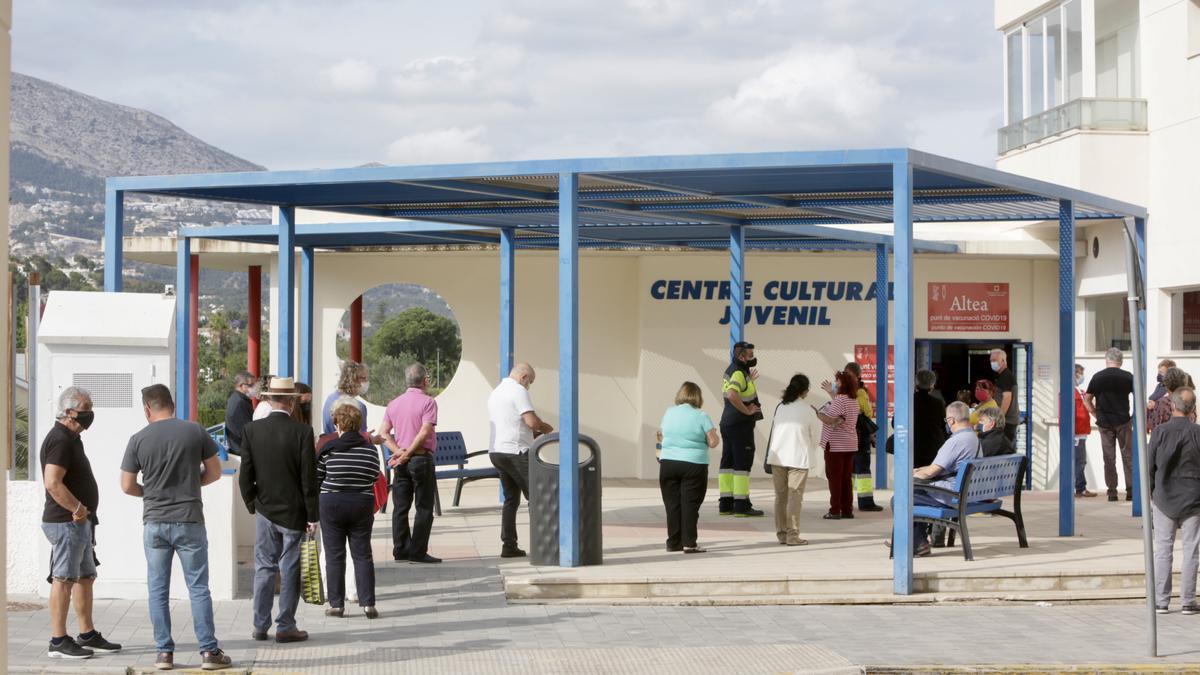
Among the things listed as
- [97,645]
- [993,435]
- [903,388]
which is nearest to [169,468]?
[97,645]

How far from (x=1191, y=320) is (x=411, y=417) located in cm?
1031

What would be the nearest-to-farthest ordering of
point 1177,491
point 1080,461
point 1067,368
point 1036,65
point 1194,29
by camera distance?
point 1177,491
point 1067,368
point 1194,29
point 1080,461
point 1036,65

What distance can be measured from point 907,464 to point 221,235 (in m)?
10.4

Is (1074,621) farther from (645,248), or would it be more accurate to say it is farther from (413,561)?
(645,248)

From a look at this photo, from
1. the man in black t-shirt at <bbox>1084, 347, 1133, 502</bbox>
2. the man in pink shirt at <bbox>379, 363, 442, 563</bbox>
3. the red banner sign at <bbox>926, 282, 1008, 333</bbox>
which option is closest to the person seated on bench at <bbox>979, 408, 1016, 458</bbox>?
the man in black t-shirt at <bbox>1084, 347, 1133, 502</bbox>

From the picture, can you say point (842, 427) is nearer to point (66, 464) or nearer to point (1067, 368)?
point (1067, 368)

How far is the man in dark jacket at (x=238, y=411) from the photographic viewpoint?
1209cm

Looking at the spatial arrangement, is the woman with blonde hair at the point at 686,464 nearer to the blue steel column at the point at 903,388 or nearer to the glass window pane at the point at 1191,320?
the blue steel column at the point at 903,388

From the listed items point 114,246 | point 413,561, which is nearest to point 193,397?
point 114,246

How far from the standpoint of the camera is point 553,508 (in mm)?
11133

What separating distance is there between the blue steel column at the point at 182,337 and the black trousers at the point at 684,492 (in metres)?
3.91

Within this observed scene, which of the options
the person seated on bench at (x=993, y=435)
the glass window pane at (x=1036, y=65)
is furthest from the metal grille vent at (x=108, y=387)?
the glass window pane at (x=1036, y=65)

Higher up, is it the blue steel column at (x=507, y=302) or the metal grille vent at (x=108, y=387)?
the blue steel column at (x=507, y=302)

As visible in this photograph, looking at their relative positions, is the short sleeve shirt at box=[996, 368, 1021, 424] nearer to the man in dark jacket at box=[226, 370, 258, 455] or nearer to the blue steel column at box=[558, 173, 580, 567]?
the blue steel column at box=[558, 173, 580, 567]
